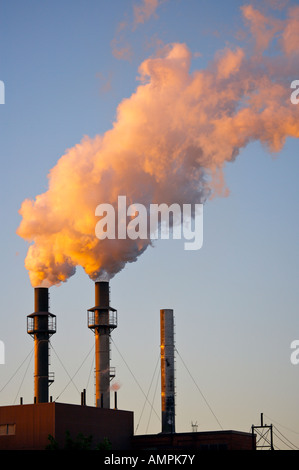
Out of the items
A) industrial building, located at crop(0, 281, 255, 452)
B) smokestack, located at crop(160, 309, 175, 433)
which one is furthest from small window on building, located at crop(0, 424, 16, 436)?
smokestack, located at crop(160, 309, 175, 433)

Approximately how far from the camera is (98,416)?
178 ft

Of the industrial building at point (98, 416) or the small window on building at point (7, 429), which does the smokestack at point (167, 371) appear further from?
the small window on building at point (7, 429)

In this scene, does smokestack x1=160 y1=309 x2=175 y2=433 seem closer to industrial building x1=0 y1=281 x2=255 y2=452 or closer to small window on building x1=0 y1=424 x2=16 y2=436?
industrial building x1=0 y1=281 x2=255 y2=452

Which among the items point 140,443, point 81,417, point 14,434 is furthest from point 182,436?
point 14,434

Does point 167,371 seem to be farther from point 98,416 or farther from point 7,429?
point 7,429

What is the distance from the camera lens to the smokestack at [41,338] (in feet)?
201

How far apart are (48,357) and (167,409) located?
887cm

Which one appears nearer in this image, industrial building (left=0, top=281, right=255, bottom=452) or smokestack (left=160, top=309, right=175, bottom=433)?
industrial building (left=0, top=281, right=255, bottom=452)

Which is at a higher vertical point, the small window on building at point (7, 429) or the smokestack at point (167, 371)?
→ the smokestack at point (167, 371)

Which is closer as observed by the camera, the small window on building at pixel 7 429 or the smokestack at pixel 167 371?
the small window on building at pixel 7 429

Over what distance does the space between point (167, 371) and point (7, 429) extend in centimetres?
1373

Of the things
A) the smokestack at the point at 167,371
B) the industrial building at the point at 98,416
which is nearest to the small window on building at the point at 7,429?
the industrial building at the point at 98,416

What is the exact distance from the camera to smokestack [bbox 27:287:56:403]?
6131 cm

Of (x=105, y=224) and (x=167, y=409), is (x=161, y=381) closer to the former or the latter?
(x=167, y=409)
